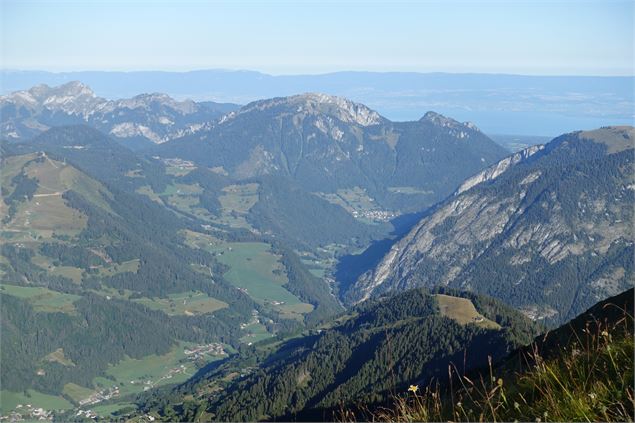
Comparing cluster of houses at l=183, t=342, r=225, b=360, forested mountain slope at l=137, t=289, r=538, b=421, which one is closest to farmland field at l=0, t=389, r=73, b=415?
forested mountain slope at l=137, t=289, r=538, b=421

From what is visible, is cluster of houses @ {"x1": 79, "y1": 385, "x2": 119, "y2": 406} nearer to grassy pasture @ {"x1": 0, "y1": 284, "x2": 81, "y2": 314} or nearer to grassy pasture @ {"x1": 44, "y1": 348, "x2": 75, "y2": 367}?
grassy pasture @ {"x1": 44, "y1": 348, "x2": 75, "y2": 367}

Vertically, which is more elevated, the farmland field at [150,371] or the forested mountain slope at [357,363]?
the forested mountain slope at [357,363]

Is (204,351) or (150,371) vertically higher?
(150,371)

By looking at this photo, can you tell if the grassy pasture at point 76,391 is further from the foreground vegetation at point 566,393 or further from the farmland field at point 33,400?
the foreground vegetation at point 566,393

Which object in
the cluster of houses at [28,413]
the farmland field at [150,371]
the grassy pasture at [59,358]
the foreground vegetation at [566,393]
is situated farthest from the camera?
the grassy pasture at [59,358]

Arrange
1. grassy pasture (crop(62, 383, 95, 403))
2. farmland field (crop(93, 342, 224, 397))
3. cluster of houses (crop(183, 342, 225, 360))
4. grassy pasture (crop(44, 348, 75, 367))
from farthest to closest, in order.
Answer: cluster of houses (crop(183, 342, 225, 360)) < grassy pasture (crop(44, 348, 75, 367)) < farmland field (crop(93, 342, 224, 397)) < grassy pasture (crop(62, 383, 95, 403))

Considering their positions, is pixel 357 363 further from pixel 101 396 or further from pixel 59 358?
pixel 59 358

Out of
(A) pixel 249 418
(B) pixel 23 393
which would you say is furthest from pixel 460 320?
(B) pixel 23 393

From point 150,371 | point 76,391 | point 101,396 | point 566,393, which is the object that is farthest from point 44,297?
point 566,393

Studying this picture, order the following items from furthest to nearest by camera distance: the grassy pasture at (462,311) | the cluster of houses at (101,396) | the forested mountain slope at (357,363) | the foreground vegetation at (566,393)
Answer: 1. the cluster of houses at (101,396)
2. the grassy pasture at (462,311)
3. the forested mountain slope at (357,363)
4. the foreground vegetation at (566,393)

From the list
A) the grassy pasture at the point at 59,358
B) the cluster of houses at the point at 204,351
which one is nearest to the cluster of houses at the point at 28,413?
the grassy pasture at the point at 59,358

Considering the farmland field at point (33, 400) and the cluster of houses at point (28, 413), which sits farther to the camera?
the farmland field at point (33, 400)

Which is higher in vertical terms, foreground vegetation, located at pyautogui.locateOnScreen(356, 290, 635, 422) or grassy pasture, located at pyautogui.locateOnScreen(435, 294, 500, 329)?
foreground vegetation, located at pyautogui.locateOnScreen(356, 290, 635, 422)
